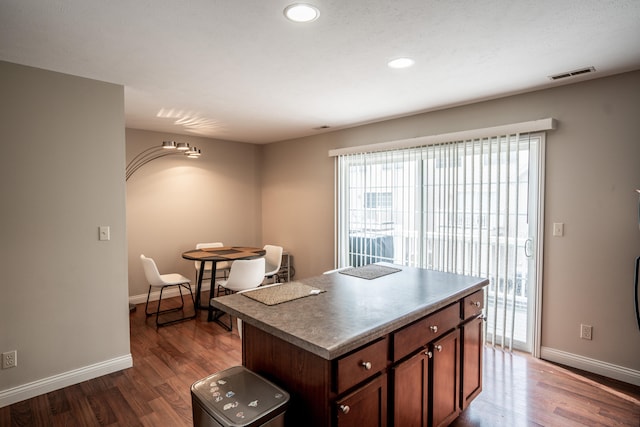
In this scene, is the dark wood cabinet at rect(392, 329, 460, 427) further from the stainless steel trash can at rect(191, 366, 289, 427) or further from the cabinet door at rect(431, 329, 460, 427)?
the stainless steel trash can at rect(191, 366, 289, 427)

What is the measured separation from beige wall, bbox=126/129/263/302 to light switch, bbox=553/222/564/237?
Result: 4.48 metres

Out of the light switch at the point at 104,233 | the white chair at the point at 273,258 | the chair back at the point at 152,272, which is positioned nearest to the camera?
the light switch at the point at 104,233

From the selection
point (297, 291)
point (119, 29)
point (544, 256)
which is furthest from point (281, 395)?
point (544, 256)

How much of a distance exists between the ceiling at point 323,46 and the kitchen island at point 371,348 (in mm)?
1552

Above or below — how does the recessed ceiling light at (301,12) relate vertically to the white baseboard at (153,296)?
above

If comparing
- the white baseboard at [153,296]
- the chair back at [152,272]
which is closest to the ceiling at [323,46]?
the chair back at [152,272]

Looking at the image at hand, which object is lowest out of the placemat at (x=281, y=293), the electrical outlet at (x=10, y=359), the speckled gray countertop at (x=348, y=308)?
the electrical outlet at (x=10, y=359)

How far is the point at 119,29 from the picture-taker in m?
2.01

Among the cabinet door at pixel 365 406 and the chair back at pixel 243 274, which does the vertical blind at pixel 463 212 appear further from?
the cabinet door at pixel 365 406

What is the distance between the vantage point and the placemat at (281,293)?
1965 millimetres

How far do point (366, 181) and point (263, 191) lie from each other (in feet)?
7.71

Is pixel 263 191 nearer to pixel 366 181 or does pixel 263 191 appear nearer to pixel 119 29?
pixel 366 181

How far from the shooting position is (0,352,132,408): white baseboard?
250cm

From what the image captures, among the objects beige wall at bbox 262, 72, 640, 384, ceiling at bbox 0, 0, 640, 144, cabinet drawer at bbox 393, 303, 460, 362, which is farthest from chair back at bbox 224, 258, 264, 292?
beige wall at bbox 262, 72, 640, 384
